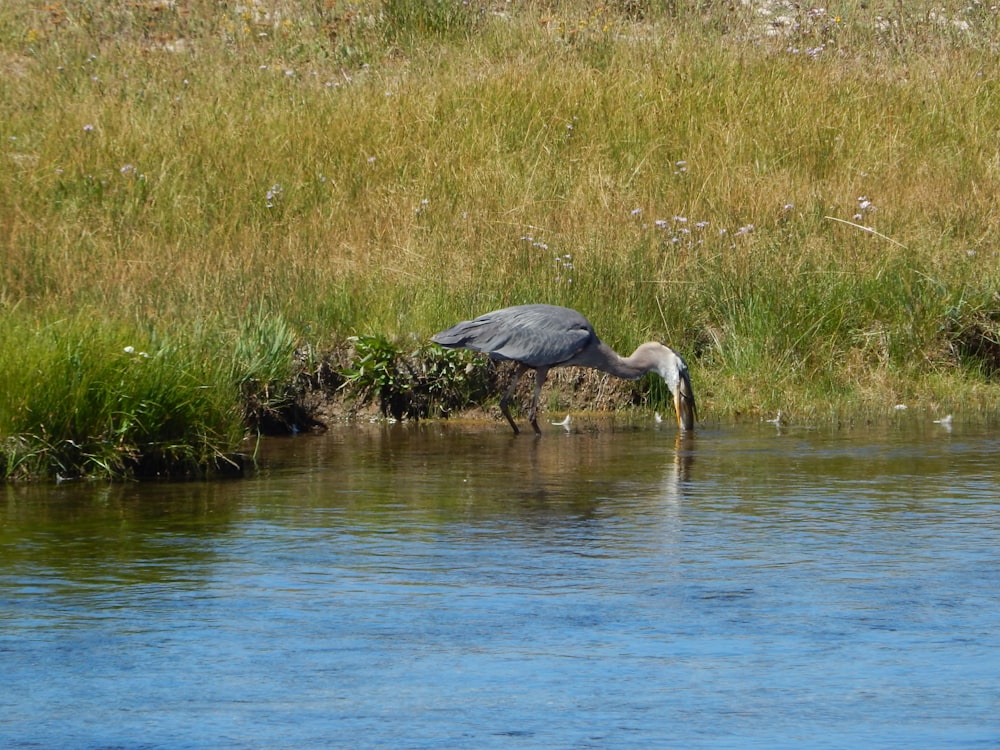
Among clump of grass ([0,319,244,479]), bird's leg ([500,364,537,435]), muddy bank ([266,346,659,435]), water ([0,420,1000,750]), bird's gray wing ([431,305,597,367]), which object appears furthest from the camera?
muddy bank ([266,346,659,435])

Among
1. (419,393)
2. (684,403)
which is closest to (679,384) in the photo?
(684,403)

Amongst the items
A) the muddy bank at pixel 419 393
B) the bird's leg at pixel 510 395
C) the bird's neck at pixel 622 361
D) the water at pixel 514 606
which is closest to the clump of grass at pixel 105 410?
the water at pixel 514 606

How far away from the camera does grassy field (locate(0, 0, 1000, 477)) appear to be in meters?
10.5

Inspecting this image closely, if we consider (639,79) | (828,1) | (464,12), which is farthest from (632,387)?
(828,1)

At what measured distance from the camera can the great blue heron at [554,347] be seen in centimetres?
1032

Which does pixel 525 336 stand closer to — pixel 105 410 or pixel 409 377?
pixel 409 377

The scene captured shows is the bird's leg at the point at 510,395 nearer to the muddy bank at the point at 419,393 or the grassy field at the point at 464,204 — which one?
the muddy bank at the point at 419,393

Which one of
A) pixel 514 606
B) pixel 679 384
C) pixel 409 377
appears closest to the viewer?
pixel 514 606

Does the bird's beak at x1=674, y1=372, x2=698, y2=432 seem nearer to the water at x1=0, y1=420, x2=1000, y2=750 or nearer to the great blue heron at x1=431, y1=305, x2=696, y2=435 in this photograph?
the great blue heron at x1=431, y1=305, x2=696, y2=435

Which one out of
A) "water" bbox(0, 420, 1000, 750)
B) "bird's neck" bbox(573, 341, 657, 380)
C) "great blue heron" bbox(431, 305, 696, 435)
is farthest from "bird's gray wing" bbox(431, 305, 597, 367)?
"water" bbox(0, 420, 1000, 750)

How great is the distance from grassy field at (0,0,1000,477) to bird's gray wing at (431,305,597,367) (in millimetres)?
665

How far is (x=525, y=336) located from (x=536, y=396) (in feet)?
1.78

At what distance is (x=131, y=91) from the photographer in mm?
16391

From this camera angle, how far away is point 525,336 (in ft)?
33.9
